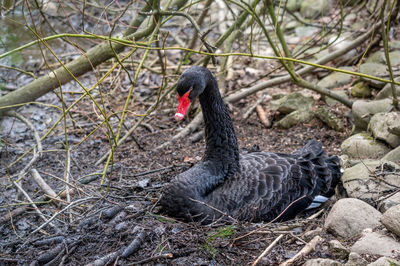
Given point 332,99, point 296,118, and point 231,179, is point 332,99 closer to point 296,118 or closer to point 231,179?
point 296,118

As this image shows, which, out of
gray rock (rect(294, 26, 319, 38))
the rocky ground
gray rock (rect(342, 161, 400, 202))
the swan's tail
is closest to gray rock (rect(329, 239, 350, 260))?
the rocky ground

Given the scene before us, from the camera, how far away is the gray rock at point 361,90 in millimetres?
5695

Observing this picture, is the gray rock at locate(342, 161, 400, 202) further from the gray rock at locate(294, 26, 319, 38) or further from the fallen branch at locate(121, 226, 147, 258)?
the gray rock at locate(294, 26, 319, 38)

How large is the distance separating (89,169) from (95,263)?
2375 mm

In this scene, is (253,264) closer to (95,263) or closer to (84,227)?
(95,263)

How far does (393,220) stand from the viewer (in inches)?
106

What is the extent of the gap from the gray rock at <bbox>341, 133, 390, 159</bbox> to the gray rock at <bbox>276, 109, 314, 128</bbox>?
980 mm

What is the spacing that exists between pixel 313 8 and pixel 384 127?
5028 mm

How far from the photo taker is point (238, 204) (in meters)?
3.48

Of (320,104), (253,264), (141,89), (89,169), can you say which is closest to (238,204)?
(253,264)

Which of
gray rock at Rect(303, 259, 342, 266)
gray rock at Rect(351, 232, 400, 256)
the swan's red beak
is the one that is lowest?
gray rock at Rect(351, 232, 400, 256)

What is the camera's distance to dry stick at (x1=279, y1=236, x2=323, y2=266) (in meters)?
2.62

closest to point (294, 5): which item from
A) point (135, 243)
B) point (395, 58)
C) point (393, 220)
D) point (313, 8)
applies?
point (313, 8)

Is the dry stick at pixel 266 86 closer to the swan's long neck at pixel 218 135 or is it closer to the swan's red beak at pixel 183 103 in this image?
the swan's long neck at pixel 218 135
